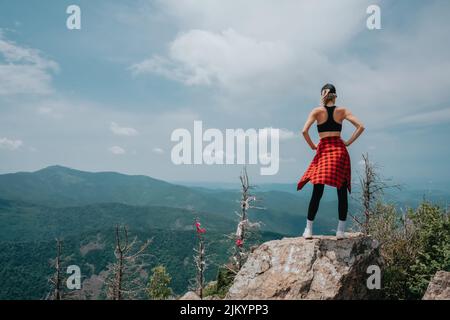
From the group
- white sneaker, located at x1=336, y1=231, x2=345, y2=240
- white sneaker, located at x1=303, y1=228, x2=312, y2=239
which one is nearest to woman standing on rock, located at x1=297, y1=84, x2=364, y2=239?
white sneaker, located at x1=303, y1=228, x2=312, y2=239

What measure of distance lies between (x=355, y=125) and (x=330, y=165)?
4.03ft

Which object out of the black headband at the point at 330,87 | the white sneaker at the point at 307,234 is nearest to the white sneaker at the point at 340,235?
the white sneaker at the point at 307,234

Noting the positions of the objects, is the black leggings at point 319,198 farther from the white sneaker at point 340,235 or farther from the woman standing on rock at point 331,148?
the white sneaker at point 340,235

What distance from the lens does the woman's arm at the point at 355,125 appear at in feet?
28.0

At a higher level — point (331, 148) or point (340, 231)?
point (331, 148)

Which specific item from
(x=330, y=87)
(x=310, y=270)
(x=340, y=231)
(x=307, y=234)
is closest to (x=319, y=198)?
(x=307, y=234)

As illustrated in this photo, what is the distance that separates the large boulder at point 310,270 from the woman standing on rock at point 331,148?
128 cm

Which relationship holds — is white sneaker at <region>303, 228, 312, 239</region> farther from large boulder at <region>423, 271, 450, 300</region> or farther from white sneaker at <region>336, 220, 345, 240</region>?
large boulder at <region>423, 271, 450, 300</region>

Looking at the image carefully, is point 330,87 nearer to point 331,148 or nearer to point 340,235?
point 331,148

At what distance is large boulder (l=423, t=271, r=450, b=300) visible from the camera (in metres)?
9.13

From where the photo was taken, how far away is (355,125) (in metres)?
8.62

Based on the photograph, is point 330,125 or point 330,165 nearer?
point 330,165
